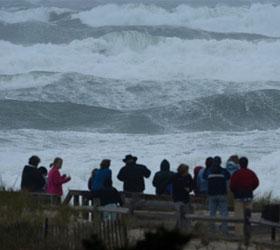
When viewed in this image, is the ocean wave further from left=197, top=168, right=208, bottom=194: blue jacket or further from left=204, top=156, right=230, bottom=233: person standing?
left=204, top=156, right=230, bottom=233: person standing

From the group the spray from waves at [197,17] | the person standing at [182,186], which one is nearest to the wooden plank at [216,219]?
the person standing at [182,186]

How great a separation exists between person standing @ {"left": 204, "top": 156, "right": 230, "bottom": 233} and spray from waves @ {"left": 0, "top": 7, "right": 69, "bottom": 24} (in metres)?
49.3

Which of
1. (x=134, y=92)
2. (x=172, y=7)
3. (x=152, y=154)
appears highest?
(x=172, y=7)

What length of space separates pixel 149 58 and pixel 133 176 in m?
35.8

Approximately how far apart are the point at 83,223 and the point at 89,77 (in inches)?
1273

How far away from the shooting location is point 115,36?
183 ft

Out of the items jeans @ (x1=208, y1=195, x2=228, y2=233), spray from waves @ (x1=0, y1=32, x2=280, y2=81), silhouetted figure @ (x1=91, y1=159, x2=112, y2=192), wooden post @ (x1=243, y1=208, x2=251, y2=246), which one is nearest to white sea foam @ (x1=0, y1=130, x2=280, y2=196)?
silhouetted figure @ (x1=91, y1=159, x2=112, y2=192)

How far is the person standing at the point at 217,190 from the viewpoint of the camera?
14664 mm

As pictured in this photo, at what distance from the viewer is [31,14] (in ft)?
217

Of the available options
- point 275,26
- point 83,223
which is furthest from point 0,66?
point 83,223

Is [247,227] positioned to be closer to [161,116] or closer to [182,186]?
[182,186]

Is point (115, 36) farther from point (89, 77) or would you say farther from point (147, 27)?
point (89, 77)

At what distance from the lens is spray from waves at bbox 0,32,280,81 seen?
48.4 metres

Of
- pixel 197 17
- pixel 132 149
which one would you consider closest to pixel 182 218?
pixel 132 149
